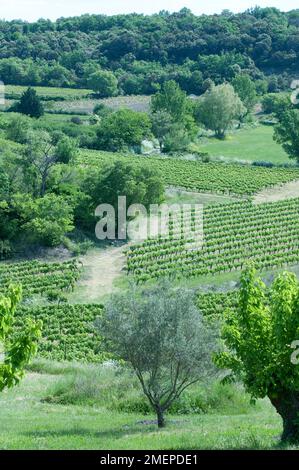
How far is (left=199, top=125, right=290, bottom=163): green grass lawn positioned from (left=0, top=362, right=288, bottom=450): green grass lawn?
Result: 55.8 meters

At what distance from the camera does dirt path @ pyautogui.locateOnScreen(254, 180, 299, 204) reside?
201 ft

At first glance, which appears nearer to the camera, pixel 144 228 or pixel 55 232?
pixel 55 232

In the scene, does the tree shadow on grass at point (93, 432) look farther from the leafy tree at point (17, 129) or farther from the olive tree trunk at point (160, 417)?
the leafy tree at point (17, 129)

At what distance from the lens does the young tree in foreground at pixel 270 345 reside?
1811 cm

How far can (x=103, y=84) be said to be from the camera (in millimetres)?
116875

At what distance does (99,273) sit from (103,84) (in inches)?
2913

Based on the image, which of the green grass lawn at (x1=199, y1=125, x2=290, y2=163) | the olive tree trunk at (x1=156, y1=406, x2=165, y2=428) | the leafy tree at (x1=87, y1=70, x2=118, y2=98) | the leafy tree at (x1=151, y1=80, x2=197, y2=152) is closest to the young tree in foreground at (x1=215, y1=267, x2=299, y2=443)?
the olive tree trunk at (x1=156, y1=406, x2=165, y2=428)

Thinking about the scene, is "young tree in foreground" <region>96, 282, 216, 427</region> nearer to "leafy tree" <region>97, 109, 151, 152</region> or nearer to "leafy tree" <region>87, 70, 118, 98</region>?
"leafy tree" <region>97, 109, 151, 152</region>

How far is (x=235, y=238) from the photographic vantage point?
166 ft
